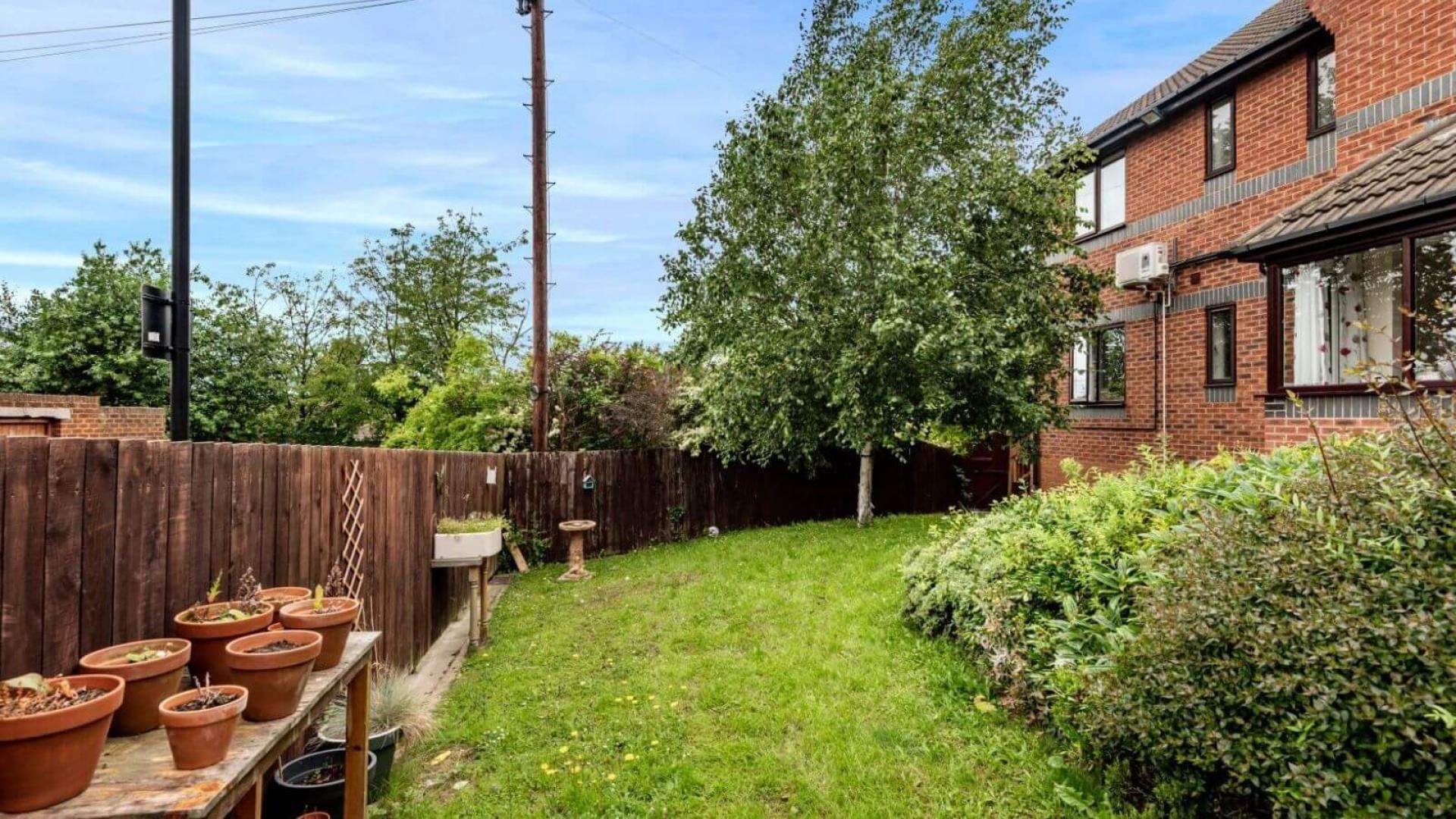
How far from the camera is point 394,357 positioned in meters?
22.4

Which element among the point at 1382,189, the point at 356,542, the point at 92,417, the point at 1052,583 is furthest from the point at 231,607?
the point at 92,417

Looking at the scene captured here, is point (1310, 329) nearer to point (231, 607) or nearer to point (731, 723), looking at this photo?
point (731, 723)

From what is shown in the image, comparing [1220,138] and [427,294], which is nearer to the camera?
[1220,138]

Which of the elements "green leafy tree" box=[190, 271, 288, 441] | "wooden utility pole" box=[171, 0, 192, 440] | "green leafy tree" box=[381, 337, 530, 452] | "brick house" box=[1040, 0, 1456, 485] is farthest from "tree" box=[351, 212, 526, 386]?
"wooden utility pole" box=[171, 0, 192, 440]

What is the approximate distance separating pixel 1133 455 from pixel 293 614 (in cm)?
1117

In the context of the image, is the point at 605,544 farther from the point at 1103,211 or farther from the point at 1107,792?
the point at 1103,211

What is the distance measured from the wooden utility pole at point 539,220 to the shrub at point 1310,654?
910 centimetres

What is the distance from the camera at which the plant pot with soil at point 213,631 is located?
217 centimetres

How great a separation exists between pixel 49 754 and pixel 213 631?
79 cm

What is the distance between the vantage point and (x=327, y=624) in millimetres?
2520

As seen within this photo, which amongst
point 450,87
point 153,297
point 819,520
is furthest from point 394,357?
point 153,297

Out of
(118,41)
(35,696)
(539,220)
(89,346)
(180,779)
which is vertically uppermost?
(118,41)

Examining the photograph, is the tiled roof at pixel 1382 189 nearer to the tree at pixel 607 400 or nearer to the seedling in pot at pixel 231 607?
the seedling in pot at pixel 231 607

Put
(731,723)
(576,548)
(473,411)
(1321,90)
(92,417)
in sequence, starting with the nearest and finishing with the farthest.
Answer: (731,723)
(1321,90)
(576,548)
(92,417)
(473,411)
